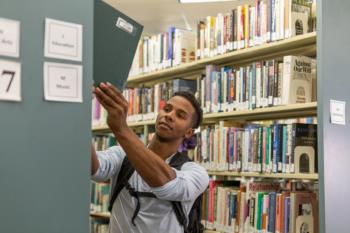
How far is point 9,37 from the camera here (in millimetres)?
1073

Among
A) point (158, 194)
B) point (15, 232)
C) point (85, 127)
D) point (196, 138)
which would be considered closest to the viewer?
point (15, 232)

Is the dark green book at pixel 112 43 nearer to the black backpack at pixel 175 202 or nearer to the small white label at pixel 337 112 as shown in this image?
the black backpack at pixel 175 202

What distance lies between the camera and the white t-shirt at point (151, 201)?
1.85 m

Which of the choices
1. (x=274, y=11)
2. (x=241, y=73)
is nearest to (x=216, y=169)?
(x=241, y=73)

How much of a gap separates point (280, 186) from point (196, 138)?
68 cm

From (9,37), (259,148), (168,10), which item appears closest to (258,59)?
(259,148)

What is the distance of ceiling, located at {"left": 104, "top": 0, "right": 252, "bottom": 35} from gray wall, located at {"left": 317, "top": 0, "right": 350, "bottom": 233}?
2.88 m

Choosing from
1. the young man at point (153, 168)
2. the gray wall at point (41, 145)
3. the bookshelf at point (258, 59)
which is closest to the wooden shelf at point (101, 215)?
the bookshelf at point (258, 59)

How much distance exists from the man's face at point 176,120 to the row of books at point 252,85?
0.71m

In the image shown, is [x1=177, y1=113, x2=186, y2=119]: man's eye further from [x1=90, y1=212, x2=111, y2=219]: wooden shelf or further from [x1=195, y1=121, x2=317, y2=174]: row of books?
[x1=90, y1=212, x2=111, y2=219]: wooden shelf

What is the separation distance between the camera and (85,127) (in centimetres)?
117

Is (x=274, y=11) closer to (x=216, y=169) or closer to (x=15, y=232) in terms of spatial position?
(x=216, y=169)

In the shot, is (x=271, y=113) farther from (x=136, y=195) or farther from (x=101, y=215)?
(x=101, y=215)

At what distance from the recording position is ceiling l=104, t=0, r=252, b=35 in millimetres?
5477
